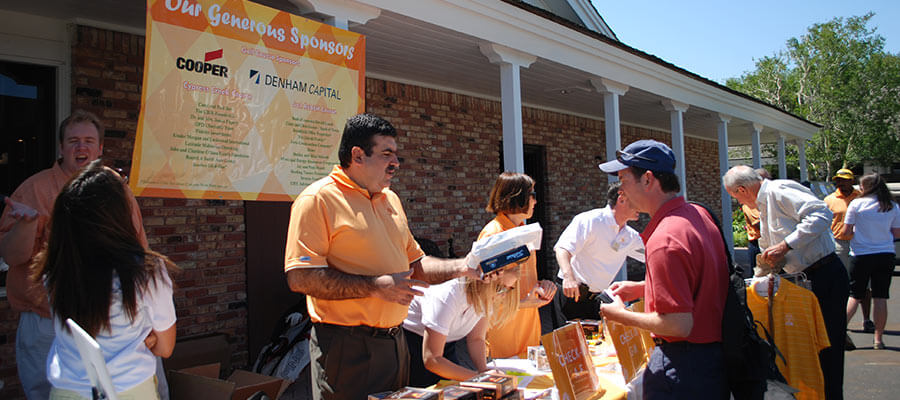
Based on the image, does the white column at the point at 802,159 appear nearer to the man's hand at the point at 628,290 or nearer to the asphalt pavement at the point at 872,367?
the asphalt pavement at the point at 872,367

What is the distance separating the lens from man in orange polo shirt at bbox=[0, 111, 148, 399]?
2518mm

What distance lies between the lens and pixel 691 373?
2.15 m

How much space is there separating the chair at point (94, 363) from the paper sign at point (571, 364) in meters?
1.64

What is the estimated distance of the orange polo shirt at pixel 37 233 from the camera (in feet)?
8.39

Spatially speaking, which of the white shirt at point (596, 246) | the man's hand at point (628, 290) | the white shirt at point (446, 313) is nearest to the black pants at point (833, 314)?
the white shirt at point (596, 246)

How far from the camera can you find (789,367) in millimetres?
3078

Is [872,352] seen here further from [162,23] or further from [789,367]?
[162,23]

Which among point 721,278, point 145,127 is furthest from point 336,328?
point 145,127

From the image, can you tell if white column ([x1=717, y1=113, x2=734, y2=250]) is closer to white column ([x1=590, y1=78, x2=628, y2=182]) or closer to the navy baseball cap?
white column ([x1=590, y1=78, x2=628, y2=182])

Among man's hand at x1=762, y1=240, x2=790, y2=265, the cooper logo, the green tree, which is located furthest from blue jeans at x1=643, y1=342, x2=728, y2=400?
the green tree

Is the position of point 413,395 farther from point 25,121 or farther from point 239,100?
point 25,121

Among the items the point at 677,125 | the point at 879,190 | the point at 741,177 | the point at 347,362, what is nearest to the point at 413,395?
the point at 347,362

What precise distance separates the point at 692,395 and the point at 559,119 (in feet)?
27.4

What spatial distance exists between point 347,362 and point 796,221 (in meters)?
3.58
